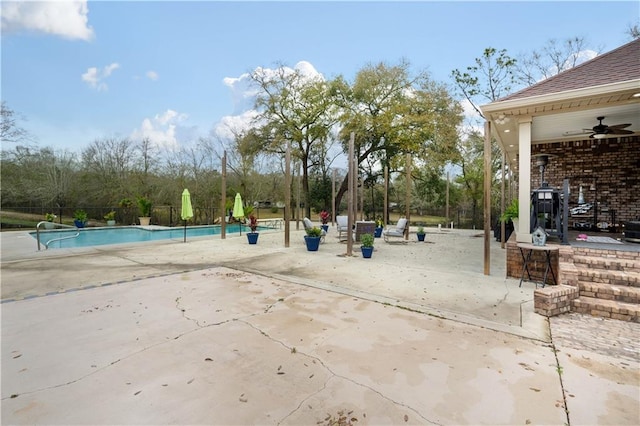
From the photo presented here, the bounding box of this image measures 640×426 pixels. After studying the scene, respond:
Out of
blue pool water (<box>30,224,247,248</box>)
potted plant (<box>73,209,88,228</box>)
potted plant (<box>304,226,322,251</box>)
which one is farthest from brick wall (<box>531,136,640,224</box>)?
potted plant (<box>73,209,88,228</box>)

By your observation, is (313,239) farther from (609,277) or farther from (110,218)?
(110,218)

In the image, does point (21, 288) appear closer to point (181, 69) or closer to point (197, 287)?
point (197, 287)

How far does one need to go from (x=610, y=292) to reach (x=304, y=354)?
367 centimetres

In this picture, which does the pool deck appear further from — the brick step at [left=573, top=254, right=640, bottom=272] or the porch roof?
the porch roof

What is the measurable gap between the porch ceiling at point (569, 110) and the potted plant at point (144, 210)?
47.7 ft

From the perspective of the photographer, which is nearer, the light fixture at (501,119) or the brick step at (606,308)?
the brick step at (606,308)

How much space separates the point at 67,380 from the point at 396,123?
1522cm

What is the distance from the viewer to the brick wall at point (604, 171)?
7188 millimetres

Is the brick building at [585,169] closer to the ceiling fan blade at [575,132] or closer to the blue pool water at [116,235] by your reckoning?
the ceiling fan blade at [575,132]

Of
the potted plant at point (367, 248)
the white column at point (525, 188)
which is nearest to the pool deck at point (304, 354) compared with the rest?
the white column at point (525, 188)

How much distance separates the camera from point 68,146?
1583 centimetres

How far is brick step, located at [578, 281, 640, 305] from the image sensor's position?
3.52 m

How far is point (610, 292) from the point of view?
363 cm

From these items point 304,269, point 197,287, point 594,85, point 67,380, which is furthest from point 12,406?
point 594,85
